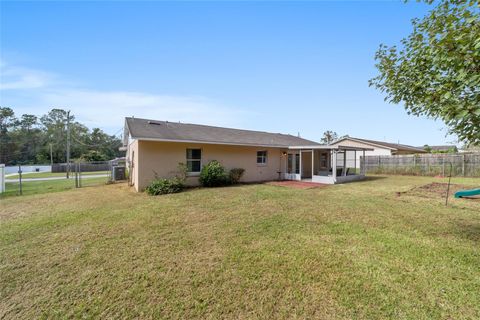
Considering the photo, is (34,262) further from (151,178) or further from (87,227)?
(151,178)

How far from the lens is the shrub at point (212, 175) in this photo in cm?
1109

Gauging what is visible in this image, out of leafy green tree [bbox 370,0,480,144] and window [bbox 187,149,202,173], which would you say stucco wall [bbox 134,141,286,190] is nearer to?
window [bbox 187,149,202,173]

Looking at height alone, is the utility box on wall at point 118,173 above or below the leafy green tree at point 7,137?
below

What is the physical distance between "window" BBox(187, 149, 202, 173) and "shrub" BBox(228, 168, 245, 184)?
190cm

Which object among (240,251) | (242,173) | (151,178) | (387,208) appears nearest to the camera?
(240,251)

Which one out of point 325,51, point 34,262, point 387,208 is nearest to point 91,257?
point 34,262

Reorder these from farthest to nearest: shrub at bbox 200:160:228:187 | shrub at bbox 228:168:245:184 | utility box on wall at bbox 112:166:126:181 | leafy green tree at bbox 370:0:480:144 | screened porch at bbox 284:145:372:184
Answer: utility box on wall at bbox 112:166:126:181 < screened porch at bbox 284:145:372:184 < shrub at bbox 228:168:245:184 < shrub at bbox 200:160:228:187 < leafy green tree at bbox 370:0:480:144

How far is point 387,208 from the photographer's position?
6.73 metres

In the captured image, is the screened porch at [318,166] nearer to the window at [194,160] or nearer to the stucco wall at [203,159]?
the stucco wall at [203,159]

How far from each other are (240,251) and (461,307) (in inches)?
114

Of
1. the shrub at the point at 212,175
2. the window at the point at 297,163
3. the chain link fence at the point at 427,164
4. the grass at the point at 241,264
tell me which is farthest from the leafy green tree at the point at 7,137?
the chain link fence at the point at 427,164

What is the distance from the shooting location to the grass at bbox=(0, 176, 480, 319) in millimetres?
2432

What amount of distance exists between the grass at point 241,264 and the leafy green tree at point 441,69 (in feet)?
7.68

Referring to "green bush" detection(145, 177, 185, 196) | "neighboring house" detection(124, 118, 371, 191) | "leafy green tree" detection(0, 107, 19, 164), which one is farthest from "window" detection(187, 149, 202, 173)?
"leafy green tree" detection(0, 107, 19, 164)
